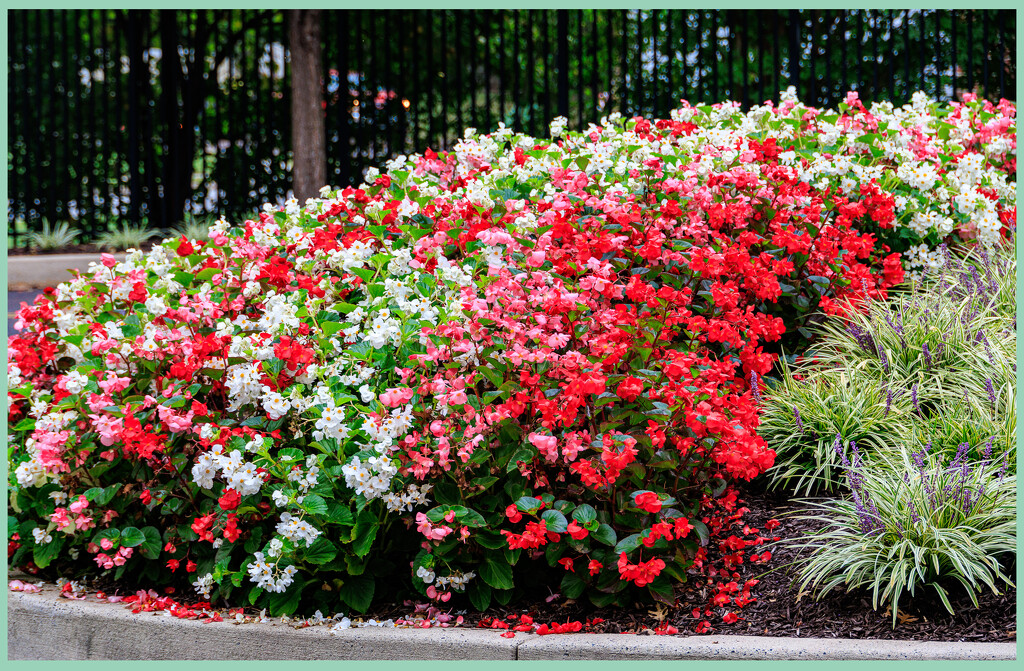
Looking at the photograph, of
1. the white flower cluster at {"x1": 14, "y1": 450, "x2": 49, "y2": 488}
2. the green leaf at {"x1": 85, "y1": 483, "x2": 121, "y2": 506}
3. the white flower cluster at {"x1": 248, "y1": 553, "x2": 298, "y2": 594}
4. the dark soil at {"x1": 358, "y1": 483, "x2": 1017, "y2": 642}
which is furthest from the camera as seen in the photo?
the white flower cluster at {"x1": 14, "y1": 450, "x2": 49, "y2": 488}

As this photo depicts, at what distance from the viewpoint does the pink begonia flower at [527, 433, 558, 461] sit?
9.30 feet

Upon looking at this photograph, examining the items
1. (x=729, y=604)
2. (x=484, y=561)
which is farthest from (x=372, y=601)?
(x=729, y=604)

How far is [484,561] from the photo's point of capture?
3029 mm

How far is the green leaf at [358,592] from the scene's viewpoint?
3055mm

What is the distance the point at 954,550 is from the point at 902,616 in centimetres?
29

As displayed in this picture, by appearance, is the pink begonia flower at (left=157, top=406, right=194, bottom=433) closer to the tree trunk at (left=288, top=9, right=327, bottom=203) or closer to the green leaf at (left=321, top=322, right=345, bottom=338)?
the green leaf at (left=321, top=322, right=345, bottom=338)

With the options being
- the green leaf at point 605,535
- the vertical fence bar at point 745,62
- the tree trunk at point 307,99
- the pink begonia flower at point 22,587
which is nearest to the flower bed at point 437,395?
the green leaf at point 605,535

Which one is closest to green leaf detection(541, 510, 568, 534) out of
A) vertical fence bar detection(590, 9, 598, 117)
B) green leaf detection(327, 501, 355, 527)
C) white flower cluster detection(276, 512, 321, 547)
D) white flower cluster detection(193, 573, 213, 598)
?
green leaf detection(327, 501, 355, 527)

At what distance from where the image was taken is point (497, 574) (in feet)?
9.68

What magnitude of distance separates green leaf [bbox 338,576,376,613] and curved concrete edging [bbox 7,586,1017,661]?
0.42 ft

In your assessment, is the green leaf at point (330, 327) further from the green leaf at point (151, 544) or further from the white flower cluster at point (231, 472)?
the green leaf at point (151, 544)

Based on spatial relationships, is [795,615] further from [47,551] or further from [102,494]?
[47,551]

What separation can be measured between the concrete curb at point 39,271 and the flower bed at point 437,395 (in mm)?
3976

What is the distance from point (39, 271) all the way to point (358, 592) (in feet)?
21.5
